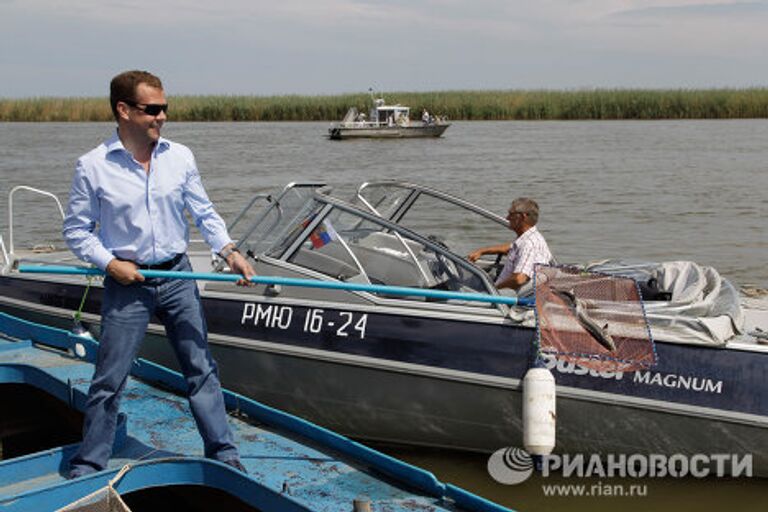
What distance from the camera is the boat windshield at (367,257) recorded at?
704 centimetres

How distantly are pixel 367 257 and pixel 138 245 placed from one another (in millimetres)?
2938

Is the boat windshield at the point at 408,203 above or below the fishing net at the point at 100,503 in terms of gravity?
above

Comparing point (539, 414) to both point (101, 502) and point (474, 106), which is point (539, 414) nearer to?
point (101, 502)

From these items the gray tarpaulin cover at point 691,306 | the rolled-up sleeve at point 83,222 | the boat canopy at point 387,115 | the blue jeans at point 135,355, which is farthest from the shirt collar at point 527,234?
the boat canopy at point 387,115

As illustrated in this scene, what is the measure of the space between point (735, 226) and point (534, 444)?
57.5ft

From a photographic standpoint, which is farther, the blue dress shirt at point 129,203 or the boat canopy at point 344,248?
the boat canopy at point 344,248

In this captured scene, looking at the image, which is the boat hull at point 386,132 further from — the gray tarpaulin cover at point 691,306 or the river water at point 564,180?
the gray tarpaulin cover at point 691,306

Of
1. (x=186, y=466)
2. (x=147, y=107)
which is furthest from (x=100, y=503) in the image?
(x=147, y=107)

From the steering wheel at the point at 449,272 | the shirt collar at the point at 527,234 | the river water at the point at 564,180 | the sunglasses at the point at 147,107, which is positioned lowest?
A: the river water at the point at 564,180

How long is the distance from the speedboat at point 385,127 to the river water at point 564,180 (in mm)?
961

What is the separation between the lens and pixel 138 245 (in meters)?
4.66

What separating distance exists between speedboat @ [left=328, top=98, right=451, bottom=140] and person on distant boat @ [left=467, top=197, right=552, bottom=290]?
139ft

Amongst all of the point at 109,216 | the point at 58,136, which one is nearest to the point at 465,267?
the point at 109,216

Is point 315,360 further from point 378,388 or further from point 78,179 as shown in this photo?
point 78,179
